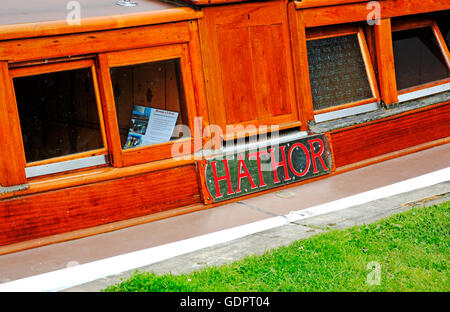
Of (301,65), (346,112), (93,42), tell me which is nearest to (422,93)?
(346,112)

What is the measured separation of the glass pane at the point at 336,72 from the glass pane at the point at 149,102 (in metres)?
1.64

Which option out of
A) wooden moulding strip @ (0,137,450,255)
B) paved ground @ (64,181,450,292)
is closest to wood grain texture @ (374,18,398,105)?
wooden moulding strip @ (0,137,450,255)

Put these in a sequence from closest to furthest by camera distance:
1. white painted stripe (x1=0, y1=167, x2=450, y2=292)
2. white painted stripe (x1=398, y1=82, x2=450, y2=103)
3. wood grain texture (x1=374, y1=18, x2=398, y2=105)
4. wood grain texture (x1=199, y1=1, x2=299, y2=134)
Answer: white painted stripe (x1=0, y1=167, x2=450, y2=292) < wood grain texture (x1=199, y1=1, x2=299, y2=134) < wood grain texture (x1=374, y1=18, x2=398, y2=105) < white painted stripe (x1=398, y1=82, x2=450, y2=103)

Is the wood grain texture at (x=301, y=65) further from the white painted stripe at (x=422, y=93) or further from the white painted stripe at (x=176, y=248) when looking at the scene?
the white painted stripe at (x=422, y=93)

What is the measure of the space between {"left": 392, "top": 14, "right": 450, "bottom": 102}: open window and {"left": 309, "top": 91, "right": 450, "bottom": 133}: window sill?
8cm

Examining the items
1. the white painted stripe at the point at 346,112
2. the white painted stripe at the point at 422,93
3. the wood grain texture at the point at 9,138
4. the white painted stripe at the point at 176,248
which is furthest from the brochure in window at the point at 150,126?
the white painted stripe at the point at 422,93

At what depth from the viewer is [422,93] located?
7.20 meters

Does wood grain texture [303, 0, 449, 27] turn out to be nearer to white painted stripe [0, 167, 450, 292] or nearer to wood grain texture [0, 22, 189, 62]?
wood grain texture [0, 22, 189, 62]

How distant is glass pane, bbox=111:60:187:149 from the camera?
5512 millimetres

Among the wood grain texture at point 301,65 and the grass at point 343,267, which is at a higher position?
the wood grain texture at point 301,65

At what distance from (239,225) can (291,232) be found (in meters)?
0.53

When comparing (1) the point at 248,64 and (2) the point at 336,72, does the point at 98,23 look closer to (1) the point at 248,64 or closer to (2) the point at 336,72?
(1) the point at 248,64

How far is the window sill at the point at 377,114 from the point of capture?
6371 millimetres
